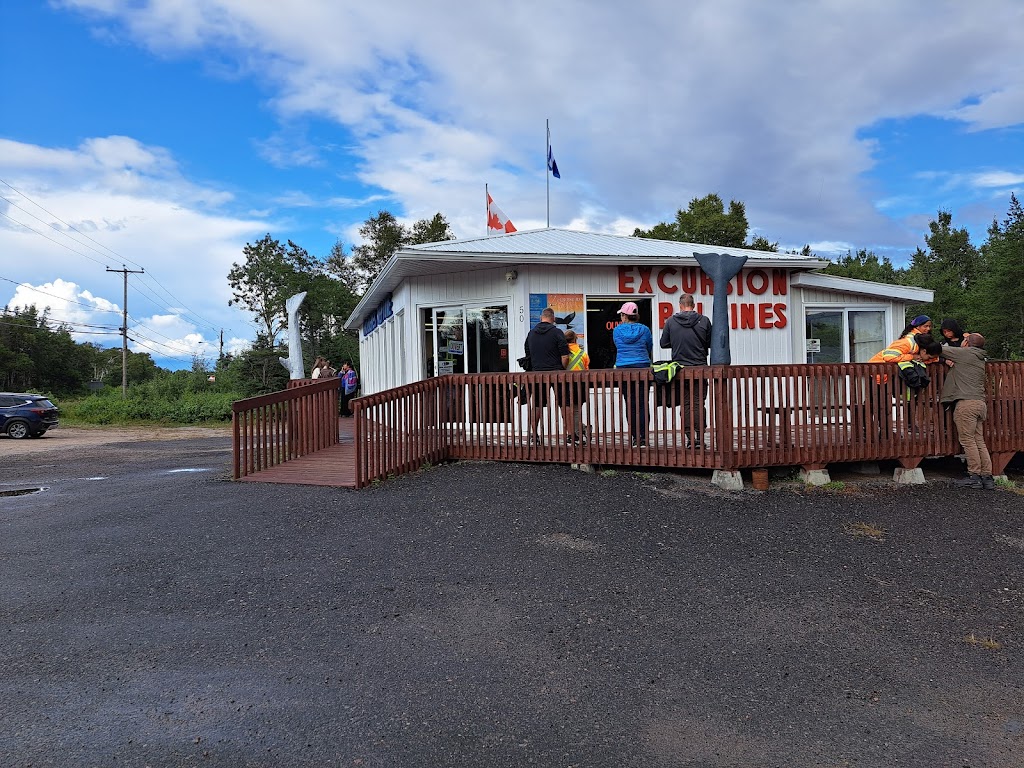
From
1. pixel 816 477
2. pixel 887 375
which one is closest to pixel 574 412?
pixel 816 477

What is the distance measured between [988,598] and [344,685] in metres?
4.12

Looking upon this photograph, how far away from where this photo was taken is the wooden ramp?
7965mm

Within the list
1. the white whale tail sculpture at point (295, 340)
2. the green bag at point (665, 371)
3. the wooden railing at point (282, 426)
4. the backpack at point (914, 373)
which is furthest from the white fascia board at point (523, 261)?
the white whale tail sculpture at point (295, 340)

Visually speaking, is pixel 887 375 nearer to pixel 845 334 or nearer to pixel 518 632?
pixel 845 334

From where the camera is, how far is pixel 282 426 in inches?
378

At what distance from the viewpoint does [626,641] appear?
3.68 meters

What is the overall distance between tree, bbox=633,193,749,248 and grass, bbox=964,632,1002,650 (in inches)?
1535

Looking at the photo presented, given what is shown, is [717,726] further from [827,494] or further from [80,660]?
[827,494]

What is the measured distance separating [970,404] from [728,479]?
3.04 meters

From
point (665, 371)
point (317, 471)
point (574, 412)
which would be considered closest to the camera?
point (665, 371)

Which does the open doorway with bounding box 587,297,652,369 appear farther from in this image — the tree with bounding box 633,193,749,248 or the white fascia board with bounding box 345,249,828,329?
the tree with bounding box 633,193,749,248

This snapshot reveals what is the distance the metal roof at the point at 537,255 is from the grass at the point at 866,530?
5590mm

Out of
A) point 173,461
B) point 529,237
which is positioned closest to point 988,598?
point 529,237

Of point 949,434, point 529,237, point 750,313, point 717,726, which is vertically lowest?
point 717,726
